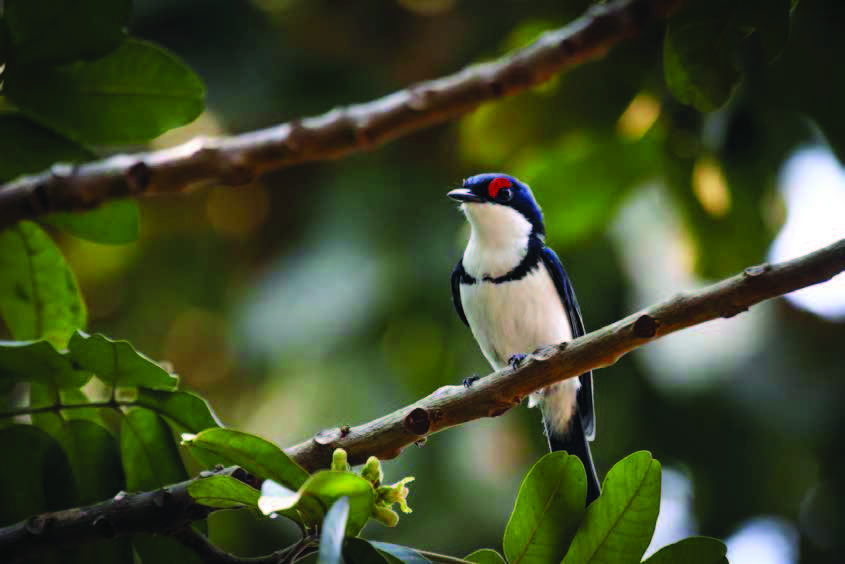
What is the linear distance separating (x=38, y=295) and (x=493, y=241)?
1.87m

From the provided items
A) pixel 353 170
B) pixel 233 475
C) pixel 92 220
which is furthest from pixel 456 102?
pixel 353 170

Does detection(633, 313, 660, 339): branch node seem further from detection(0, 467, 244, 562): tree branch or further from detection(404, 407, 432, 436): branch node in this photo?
detection(0, 467, 244, 562): tree branch

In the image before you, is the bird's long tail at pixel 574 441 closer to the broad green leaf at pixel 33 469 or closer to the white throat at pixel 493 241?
the white throat at pixel 493 241

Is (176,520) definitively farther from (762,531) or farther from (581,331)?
(762,531)

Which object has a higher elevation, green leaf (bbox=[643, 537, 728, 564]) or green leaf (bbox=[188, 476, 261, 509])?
green leaf (bbox=[188, 476, 261, 509])

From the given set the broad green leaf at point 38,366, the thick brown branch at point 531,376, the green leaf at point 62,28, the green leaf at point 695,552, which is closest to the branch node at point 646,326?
the thick brown branch at point 531,376

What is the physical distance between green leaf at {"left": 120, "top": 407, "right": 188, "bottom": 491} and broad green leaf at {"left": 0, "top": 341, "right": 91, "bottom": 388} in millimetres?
166

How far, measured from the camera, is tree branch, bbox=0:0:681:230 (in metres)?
2.75

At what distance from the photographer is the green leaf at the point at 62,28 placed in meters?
2.38

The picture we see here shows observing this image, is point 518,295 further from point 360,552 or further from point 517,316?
point 360,552

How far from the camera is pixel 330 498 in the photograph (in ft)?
5.45

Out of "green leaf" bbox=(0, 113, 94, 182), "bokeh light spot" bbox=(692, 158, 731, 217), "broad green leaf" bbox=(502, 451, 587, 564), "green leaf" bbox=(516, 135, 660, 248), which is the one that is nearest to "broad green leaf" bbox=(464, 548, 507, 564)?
"broad green leaf" bbox=(502, 451, 587, 564)

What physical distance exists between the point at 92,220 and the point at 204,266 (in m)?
4.58

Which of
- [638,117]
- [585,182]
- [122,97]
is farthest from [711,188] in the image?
[122,97]
